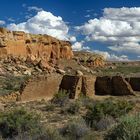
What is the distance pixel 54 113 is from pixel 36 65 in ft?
181

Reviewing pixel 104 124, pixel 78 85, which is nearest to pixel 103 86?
pixel 78 85

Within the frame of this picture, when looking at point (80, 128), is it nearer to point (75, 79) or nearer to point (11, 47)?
point (75, 79)

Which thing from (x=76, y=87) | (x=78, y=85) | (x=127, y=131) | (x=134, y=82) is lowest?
(x=127, y=131)

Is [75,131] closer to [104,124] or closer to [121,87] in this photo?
[104,124]

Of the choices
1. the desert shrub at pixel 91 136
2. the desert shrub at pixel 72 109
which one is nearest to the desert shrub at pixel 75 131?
the desert shrub at pixel 91 136

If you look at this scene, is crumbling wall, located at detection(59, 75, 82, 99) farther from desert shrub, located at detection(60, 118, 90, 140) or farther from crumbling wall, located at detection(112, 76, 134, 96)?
desert shrub, located at detection(60, 118, 90, 140)

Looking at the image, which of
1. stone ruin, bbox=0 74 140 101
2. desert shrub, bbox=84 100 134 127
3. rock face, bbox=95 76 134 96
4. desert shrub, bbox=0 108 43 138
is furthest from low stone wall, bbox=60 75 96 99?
desert shrub, bbox=0 108 43 138

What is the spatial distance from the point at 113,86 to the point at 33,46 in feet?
237

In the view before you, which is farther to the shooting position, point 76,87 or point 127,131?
point 76,87

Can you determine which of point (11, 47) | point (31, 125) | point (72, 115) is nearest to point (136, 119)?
point (31, 125)

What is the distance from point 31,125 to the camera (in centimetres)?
1495

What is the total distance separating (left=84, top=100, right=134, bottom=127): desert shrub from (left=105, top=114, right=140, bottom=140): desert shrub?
4023mm

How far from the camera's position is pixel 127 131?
1095cm

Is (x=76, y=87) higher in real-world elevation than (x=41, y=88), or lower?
higher
